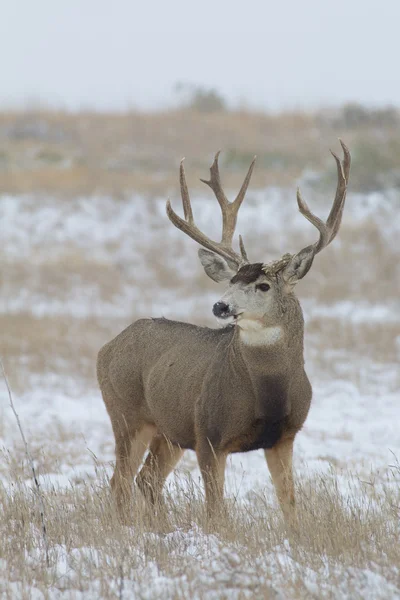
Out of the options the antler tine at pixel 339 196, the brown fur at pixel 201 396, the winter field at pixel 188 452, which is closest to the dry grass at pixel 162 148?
the winter field at pixel 188 452

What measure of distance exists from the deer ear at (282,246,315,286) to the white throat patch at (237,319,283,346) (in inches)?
13.1

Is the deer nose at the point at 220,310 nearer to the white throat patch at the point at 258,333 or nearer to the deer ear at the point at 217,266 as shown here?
the white throat patch at the point at 258,333

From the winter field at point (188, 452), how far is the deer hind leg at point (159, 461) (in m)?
0.24

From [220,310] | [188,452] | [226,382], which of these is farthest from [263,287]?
[188,452]

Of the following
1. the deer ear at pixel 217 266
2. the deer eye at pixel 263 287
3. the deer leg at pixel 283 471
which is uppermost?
the deer ear at pixel 217 266

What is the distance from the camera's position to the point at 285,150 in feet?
118

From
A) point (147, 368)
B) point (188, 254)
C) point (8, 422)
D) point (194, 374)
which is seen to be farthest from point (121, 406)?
point (188, 254)

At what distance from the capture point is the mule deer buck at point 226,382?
6.09m

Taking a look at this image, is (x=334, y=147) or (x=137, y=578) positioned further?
(x=334, y=147)

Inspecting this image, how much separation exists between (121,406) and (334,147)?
2985cm

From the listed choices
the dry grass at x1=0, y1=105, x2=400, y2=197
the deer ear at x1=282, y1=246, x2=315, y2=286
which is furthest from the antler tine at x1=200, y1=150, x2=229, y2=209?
the dry grass at x1=0, y1=105, x2=400, y2=197

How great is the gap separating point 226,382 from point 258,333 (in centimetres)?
37

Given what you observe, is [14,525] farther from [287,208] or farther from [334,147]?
[334,147]

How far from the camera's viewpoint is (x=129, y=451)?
7.21 metres
